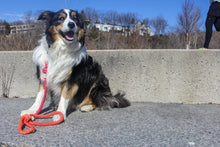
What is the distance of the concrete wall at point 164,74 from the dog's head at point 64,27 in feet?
3.79

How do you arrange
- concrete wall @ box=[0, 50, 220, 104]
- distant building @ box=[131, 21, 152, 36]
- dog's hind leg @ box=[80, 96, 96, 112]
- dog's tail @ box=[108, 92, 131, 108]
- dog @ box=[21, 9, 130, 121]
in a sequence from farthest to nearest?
distant building @ box=[131, 21, 152, 36] → concrete wall @ box=[0, 50, 220, 104] → dog's tail @ box=[108, 92, 131, 108] → dog's hind leg @ box=[80, 96, 96, 112] → dog @ box=[21, 9, 130, 121]

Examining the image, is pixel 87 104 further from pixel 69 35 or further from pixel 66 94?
pixel 69 35

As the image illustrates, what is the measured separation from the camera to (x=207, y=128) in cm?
241

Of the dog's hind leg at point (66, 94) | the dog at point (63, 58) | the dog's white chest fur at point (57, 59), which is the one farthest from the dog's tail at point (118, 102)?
the dog's white chest fur at point (57, 59)

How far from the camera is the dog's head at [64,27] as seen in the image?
2709 millimetres

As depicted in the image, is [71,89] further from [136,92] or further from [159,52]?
[159,52]

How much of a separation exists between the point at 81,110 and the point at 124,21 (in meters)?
7.40

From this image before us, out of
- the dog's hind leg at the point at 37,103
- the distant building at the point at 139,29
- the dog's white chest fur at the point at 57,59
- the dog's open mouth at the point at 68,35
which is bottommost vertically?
the dog's hind leg at the point at 37,103

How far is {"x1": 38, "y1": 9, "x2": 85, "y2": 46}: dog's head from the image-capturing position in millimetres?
2709

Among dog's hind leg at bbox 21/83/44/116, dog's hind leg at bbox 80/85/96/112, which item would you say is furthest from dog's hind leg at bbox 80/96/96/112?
dog's hind leg at bbox 21/83/44/116

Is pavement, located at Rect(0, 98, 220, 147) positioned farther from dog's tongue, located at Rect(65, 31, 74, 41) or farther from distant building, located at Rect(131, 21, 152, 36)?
distant building, located at Rect(131, 21, 152, 36)

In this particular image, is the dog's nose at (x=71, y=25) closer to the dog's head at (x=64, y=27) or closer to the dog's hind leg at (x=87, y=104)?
the dog's head at (x=64, y=27)

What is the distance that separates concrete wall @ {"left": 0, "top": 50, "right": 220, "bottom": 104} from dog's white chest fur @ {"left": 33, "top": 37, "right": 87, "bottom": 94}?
3.88 feet

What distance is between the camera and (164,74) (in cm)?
386
